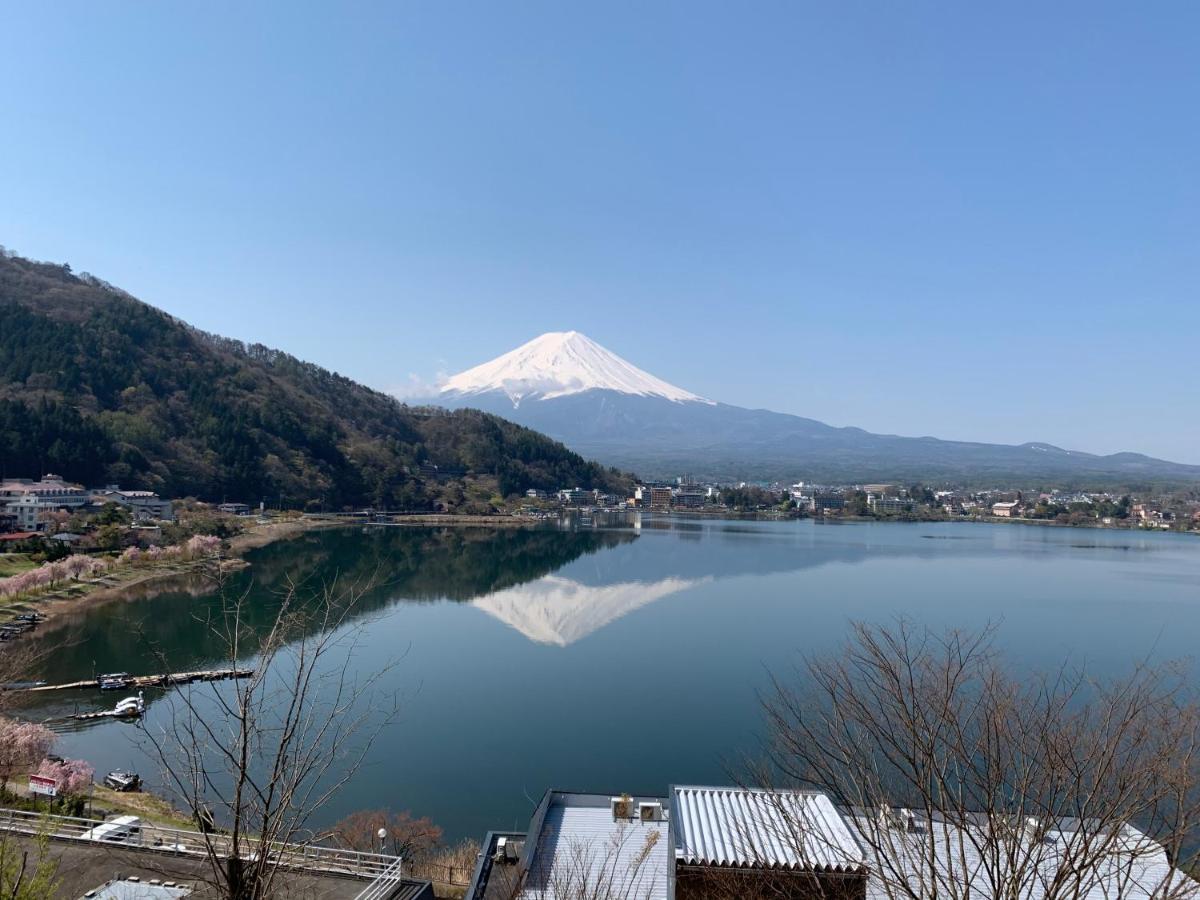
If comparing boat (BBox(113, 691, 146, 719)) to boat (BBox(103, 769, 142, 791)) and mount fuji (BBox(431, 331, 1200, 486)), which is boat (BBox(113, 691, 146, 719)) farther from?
mount fuji (BBox(431, 331, 1200, 486))

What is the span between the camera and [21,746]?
3.85 meters

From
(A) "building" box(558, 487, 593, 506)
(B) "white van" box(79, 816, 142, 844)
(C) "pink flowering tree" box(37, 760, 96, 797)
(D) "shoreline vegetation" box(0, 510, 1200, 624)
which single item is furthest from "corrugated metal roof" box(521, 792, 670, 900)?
(A) "building" box(558, 487, 593, 506)

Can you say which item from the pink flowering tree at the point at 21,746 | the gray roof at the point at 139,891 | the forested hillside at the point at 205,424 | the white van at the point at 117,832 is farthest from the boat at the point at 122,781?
the forested hillside at the point at 205,424

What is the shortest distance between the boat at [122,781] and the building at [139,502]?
1149 centimetres

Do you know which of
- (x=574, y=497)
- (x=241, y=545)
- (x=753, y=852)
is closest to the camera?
(x=753, y=852)

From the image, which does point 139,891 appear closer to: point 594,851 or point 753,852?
point 594,851

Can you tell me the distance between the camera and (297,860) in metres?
2.04

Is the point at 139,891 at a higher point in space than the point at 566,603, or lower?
higher

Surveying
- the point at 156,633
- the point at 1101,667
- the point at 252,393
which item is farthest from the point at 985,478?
the point at 156,633

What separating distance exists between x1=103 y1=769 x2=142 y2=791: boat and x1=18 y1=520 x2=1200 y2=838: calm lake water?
0.77 feet

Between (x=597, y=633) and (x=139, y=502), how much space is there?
1083 centimetres

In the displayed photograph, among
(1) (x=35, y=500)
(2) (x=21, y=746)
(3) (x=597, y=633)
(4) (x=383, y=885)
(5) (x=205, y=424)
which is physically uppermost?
(5) (x=205, y=424)

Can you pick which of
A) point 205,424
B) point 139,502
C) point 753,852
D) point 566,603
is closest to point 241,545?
point 139,502

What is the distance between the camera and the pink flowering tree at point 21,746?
127 inches
